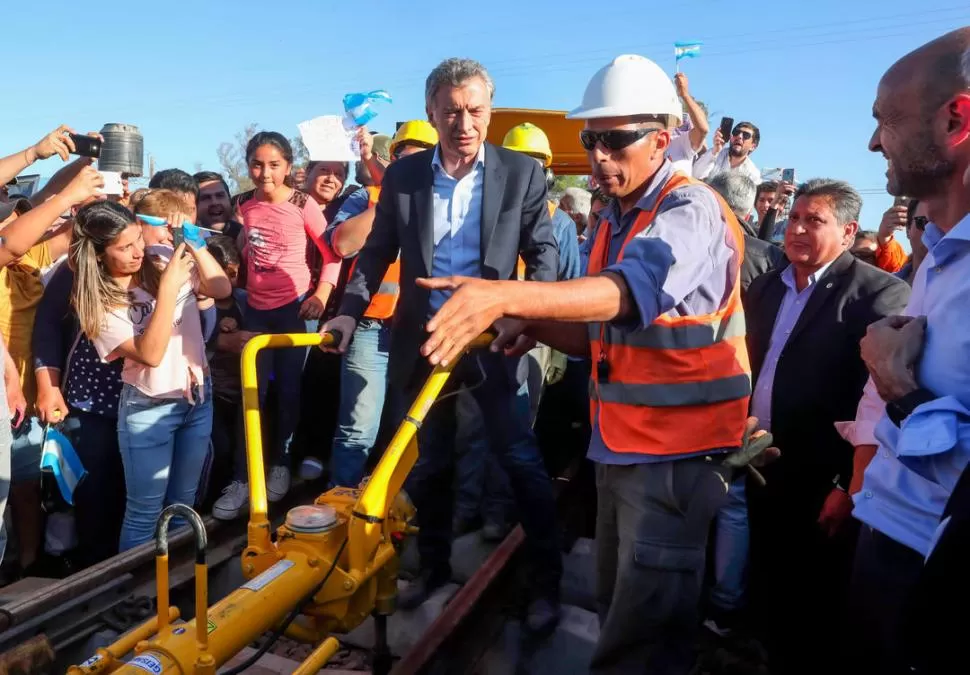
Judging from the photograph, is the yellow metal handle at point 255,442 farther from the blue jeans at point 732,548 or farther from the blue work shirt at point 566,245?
the blue jeans at point 732,548

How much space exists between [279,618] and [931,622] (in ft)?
5.00

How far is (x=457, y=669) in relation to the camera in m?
2.86

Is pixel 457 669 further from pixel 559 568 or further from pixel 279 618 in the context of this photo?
pixel 279 618

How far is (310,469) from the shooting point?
4.81m

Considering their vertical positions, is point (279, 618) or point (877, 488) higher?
point (877, 488)

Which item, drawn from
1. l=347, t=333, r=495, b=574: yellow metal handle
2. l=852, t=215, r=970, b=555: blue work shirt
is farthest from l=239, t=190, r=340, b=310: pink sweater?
l=852, t=215, r=970, b=555: blue work shirt

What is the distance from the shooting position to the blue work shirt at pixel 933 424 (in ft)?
4.98

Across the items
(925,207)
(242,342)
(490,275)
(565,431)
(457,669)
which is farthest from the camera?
(565,431)

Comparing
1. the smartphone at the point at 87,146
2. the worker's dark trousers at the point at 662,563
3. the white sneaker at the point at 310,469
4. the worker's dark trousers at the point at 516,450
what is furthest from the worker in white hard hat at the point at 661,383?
the smartphone at the point at 87,146

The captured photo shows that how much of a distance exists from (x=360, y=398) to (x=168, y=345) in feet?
3.74

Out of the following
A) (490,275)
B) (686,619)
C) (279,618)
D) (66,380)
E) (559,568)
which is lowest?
(559,568)

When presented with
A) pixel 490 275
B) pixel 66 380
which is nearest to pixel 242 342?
pixel 66 380

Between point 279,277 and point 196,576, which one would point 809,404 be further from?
point 279,277

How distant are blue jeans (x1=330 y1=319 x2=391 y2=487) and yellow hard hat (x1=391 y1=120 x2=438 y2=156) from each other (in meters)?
1.33
